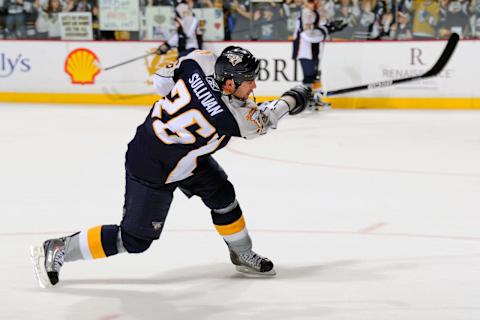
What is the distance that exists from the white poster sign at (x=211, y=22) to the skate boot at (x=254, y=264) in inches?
312

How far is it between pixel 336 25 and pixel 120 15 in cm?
269

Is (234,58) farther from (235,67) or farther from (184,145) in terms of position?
(184,145)

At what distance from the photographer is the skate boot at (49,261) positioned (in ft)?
11.8

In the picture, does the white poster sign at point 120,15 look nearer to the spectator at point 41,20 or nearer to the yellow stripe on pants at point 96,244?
the spectator at point 41,20

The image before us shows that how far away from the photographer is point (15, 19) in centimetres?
A: 1202

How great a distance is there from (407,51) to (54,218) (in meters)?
6.72

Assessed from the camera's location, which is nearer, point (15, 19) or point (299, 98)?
→ point (299, 98)

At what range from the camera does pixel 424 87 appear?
10828mm

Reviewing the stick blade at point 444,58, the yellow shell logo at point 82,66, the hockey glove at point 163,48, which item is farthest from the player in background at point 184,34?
the stick blade at point 444,58

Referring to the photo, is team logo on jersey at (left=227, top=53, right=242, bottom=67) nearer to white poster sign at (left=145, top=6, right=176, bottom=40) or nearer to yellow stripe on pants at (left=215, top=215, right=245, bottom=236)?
yellow stripe on pants at (left=215, top=215, right=245, bottom=236)

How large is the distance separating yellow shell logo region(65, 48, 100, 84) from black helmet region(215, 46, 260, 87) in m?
8.38

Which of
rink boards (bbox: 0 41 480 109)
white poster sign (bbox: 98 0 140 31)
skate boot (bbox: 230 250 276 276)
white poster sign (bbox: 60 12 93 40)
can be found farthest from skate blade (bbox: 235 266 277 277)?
white poster sign (bbox: 60 12 93 40)

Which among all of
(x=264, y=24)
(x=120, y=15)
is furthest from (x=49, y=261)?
(x=120, y=15)

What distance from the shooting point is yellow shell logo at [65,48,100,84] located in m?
11.6
